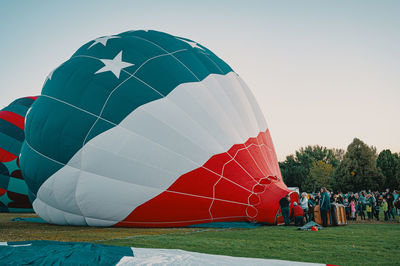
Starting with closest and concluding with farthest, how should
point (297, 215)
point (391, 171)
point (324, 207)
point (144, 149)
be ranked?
point (144, 149), point (297, 215), point (324, 207), point (391, 171)

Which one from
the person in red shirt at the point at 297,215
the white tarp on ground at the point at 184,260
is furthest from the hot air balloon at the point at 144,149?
the white tarp on ground at the point at 184,260

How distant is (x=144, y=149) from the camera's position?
6.88 metres

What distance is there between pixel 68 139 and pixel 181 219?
2.88 m

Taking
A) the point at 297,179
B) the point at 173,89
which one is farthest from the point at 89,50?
the point at 297,179

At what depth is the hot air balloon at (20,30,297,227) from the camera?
6.86m

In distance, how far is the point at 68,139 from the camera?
716cm

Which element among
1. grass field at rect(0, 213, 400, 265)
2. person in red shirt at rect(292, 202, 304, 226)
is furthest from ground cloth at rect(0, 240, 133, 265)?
person in red shirt at rect(292, 202, 304, 226)

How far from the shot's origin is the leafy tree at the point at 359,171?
35438 mm

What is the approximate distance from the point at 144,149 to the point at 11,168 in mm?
9036

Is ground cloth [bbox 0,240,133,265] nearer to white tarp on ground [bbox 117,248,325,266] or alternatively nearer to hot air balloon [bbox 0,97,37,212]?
white tarp on ground [bbox 117,248,325,266]

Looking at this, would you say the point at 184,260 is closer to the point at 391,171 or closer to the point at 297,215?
the point at 297,215

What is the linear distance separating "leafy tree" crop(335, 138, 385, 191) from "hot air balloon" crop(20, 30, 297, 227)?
1253 inches

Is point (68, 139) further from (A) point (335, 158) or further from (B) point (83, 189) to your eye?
(A) point (335, 158)

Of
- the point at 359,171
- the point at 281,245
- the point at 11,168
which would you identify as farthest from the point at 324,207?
the point at 359,171
